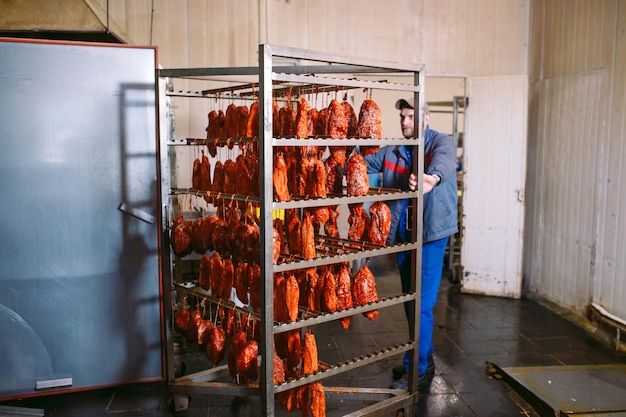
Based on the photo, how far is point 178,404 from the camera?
3650mm

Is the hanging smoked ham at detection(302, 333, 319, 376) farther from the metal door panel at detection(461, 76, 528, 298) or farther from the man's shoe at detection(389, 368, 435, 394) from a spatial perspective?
the metal door panel at detection(461, 76, 528, 298)

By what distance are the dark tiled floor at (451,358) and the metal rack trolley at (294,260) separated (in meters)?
0.34

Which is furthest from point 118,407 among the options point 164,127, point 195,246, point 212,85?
point 212,85

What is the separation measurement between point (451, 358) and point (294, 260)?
7.46 feet

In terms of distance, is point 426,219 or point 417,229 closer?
point 417,229

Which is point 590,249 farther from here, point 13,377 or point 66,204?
point 13,377

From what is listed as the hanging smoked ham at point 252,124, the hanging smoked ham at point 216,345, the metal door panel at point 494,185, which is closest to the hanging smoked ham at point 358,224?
the hanging smoked ham at point 252,124

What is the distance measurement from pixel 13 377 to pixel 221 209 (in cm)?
190

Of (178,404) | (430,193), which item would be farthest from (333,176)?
(178,404)

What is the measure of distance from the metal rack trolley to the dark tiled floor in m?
0.34

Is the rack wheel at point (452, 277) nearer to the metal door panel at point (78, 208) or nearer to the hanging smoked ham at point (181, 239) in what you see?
the metal door panel at point (78, 208)

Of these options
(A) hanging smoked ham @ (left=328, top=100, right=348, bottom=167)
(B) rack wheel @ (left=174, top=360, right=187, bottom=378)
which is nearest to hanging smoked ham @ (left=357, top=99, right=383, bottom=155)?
(A) hanging smoked ham @ (left=328, top=100, right=348, bottom=167)

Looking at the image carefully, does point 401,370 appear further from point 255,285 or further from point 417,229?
point 255,285

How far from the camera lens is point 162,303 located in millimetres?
3943
